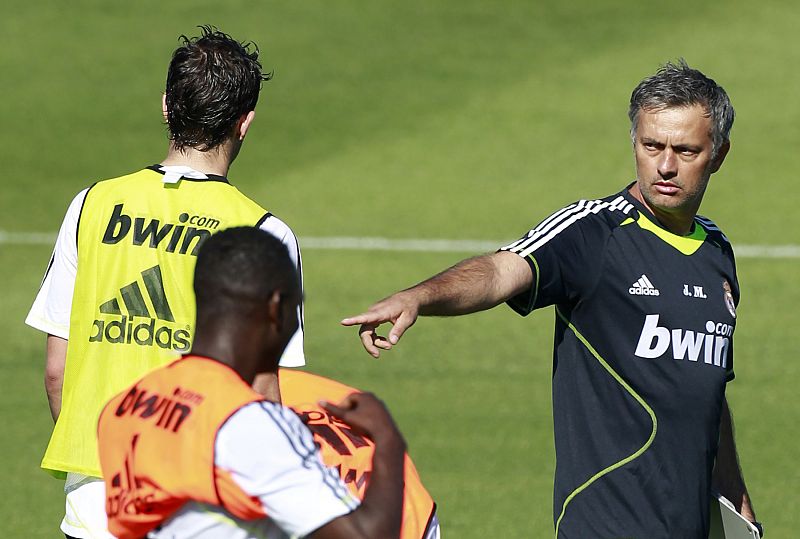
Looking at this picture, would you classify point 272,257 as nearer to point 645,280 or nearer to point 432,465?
point 645,280

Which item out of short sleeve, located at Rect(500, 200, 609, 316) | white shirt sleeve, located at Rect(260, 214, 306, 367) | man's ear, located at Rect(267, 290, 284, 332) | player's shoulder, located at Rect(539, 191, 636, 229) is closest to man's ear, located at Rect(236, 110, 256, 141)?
white shirt sleeve, located at Rect(260, 214, 306, 367)

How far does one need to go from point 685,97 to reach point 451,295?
1.41m

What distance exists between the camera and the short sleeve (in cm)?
491

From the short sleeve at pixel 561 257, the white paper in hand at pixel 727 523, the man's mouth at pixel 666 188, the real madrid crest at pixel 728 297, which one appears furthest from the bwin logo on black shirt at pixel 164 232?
the white paper in hand at pixel 727 523

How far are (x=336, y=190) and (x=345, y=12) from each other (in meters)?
5.57

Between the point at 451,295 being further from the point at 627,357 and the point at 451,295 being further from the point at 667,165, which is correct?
the point at 667,165

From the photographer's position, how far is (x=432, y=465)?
32.6ft

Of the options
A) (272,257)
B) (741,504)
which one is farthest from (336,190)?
(272,257)

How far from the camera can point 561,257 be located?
495cm

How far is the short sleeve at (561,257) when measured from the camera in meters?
4.91

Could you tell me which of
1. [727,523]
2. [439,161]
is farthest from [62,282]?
[439,161]

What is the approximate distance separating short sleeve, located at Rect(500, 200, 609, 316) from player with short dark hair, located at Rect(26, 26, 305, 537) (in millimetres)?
832

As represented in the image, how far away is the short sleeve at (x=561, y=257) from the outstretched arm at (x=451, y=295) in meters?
0.06

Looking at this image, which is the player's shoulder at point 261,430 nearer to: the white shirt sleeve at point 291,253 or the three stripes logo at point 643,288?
the white shirt sleeve at point 291,253
